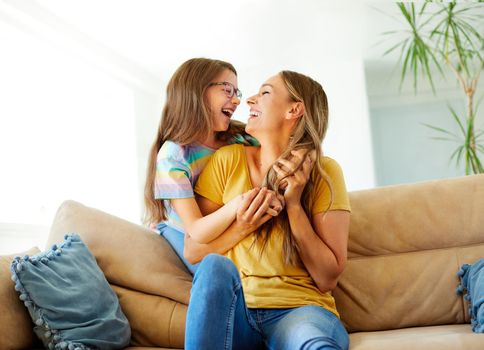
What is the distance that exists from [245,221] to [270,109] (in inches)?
16.3

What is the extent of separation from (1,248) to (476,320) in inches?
130

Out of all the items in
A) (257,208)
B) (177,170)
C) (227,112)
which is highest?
(227,112)

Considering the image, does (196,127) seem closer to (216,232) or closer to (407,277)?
(216,232)

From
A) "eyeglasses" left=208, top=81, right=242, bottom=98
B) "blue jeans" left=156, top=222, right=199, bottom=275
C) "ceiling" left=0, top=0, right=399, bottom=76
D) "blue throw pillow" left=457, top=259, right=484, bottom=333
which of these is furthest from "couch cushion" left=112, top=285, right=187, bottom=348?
"ceiling" left=0, top=0, right=399, bottom=76

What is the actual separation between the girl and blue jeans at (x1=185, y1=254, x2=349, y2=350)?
451 mm

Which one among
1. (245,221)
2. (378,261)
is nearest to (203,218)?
(245,221)

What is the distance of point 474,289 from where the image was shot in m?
1.79

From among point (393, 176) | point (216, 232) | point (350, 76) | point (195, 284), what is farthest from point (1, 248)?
point (393, 176)

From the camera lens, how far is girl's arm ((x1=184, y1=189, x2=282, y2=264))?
165 cm

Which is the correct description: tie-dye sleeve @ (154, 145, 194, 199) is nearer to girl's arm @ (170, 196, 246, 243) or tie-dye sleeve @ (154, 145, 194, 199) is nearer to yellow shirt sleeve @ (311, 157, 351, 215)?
girl's arm @ (170, 196, 246, 243)

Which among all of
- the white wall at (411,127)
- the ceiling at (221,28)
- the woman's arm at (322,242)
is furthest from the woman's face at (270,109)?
the white wall at (411,127)

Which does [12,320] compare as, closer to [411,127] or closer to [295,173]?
[295,173]

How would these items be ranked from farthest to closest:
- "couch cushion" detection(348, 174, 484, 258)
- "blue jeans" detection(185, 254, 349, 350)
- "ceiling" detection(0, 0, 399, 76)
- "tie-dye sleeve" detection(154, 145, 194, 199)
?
"ceiling" detection(0, 0, 399, 76) → "couch cushion" detection(348, 174, 484, 258) → "tie-dye sleeve" detection(154, 145, 194, 199) → "blue jeans" detection(185, 254, 349, 350)

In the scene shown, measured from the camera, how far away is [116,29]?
5453 millimetres
